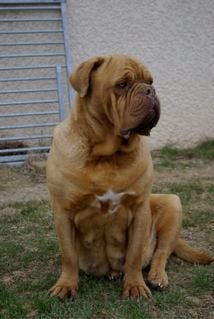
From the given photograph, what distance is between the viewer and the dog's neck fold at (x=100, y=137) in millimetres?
3588

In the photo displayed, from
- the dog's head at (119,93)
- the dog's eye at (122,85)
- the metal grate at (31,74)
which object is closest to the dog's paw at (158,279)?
the dog's head at (119,93)

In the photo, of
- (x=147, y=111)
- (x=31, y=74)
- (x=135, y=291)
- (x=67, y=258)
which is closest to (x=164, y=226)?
(x=135, y=291)

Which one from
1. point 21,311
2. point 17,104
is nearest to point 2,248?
point 21,311

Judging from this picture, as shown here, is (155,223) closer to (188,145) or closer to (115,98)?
(115,98)

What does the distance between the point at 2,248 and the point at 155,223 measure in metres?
1.32

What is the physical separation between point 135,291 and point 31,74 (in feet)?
17.3

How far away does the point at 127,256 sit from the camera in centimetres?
378

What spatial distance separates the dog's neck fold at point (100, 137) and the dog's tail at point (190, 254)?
1.06 metres

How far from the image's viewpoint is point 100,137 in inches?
142

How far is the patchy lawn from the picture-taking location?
352 cm

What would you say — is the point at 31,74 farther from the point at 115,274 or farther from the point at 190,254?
the point at 115,274

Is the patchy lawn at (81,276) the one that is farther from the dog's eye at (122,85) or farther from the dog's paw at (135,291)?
the dog's eye at (122,85)

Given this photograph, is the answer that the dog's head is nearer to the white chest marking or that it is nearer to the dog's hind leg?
the white chest marking

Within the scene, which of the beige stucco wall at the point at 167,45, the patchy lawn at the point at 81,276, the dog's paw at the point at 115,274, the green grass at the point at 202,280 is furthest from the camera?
the beige stucco wall at the point at 167,45
